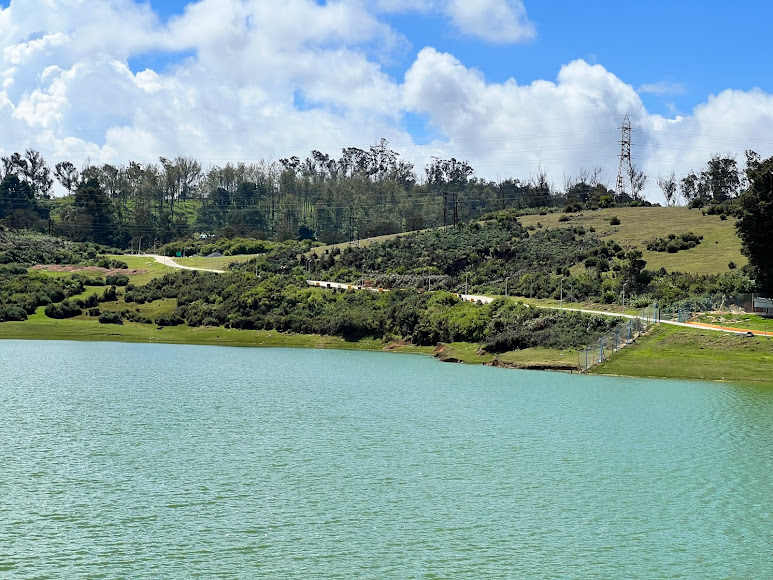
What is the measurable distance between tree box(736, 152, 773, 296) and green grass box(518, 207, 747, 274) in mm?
25739

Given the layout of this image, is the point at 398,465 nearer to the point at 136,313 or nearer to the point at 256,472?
the point at 256,472

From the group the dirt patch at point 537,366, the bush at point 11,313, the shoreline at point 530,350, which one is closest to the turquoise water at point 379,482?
the shoreline at point 530,350

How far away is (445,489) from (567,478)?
551 cm

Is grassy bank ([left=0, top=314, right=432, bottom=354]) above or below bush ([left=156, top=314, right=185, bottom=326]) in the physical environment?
below

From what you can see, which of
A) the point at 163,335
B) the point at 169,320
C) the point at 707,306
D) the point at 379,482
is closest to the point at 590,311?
the point at 707,306

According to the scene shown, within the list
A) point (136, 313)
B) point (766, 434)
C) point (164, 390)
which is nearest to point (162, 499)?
point (164, 390)

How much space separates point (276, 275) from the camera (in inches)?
5172

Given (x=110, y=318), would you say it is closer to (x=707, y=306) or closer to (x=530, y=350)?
(x=530, y=350)

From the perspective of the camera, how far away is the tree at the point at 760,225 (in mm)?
76062

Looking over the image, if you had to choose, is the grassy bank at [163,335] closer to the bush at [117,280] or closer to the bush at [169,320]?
the bush at [169,320]

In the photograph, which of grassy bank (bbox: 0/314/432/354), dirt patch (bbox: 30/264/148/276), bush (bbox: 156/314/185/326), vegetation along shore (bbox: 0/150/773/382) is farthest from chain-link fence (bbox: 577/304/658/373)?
dirt patch (bbox: 30/264/148/276)

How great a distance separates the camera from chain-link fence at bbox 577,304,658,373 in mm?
70250

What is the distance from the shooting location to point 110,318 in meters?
109

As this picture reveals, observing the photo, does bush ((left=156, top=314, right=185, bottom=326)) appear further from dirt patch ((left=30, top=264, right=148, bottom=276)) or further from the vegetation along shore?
dirt patch ((left=30, top=264, right=148, bottom=276))
